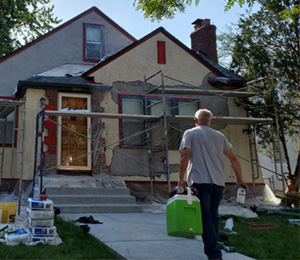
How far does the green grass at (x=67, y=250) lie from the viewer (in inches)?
163

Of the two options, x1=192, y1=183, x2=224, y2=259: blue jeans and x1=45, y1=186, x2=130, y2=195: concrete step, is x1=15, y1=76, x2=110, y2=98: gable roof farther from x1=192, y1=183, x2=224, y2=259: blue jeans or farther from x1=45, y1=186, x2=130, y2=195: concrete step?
x1=192, y1=183, x2=224, y2=259: blue jeans

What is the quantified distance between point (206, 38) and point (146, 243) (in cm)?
1177

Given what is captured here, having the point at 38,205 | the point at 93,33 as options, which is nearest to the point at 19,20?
the point at 93,33

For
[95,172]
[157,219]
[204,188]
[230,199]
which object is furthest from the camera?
[230,199]

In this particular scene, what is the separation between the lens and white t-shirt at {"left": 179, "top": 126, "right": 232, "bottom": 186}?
402cm

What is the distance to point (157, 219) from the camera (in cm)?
720

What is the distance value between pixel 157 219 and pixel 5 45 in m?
15.0

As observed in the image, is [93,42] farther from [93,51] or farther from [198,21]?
[198,21]

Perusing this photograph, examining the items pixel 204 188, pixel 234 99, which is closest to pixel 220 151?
pixel 204 188

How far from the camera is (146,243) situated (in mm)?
4828

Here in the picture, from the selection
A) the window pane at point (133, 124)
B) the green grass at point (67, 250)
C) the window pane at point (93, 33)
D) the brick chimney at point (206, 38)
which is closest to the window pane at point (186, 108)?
the window pane at point (133, 124)

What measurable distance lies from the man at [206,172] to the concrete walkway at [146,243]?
1.94 feet

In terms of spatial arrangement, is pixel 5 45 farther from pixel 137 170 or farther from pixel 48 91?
pixel 137 170

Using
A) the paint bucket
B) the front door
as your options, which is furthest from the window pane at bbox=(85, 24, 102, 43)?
the paint bucket
